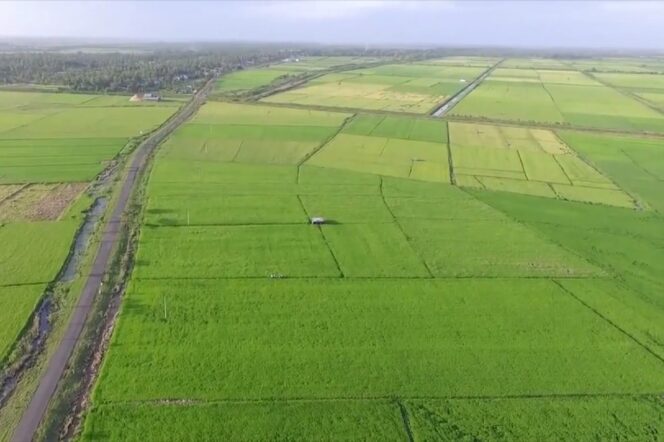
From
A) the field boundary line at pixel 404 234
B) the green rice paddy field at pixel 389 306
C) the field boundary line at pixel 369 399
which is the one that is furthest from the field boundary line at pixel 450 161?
the field boundary line at pixel 369 399

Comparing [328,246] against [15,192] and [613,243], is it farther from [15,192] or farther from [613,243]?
[15,192]

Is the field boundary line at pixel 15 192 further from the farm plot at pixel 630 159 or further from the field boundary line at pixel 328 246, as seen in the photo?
the farm plot at pixel 630 159

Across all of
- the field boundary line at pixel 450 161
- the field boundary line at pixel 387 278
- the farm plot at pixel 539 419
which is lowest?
the farm plot at pixel 539 419

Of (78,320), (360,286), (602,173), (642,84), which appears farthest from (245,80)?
(78,320)

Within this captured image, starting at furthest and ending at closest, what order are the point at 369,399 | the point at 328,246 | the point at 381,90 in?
1. the point at 381,90
2. the point at 328,246
3. the point at 369,399

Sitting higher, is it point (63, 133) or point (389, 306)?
point (63, 133)

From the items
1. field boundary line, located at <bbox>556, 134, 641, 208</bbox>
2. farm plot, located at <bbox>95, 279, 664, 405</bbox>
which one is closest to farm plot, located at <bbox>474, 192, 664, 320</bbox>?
farm plot, located at <bbox>95, 279, 664, 405</bbox>

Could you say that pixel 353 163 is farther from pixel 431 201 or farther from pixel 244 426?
pixel 244 426
